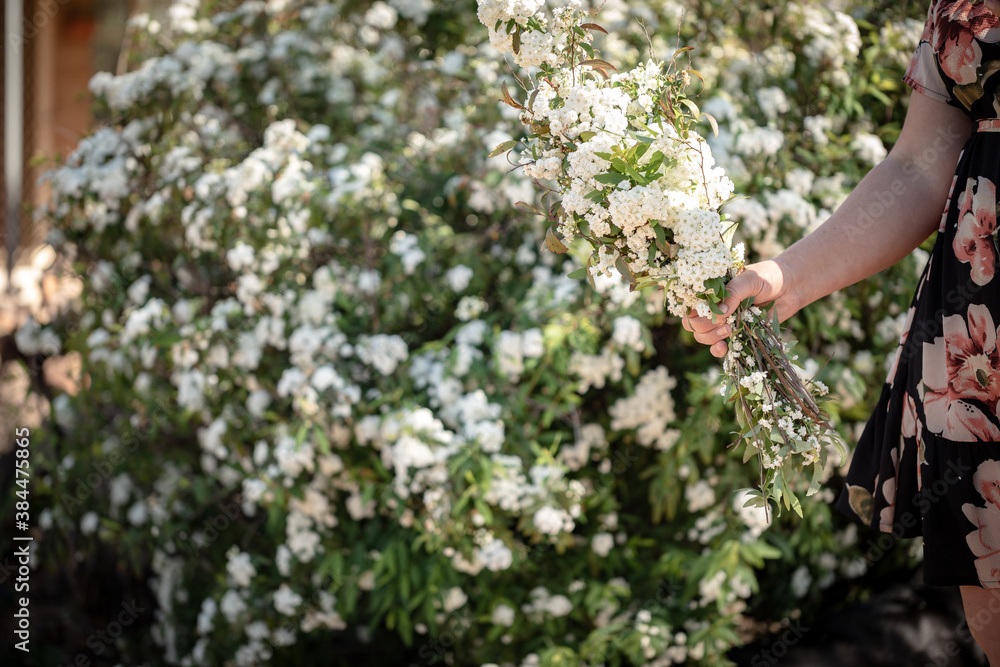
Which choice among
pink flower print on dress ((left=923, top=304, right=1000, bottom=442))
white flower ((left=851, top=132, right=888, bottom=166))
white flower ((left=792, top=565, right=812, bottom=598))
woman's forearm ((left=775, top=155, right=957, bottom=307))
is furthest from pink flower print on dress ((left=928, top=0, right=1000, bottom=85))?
white flower ((left=792, top=565, right=812, bottom=598))

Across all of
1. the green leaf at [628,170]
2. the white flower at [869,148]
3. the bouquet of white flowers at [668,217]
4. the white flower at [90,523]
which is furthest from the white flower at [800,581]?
the white flower at [90,523]

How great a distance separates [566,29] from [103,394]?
238 centimetres

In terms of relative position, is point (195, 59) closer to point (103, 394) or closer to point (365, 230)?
point (365, 230)

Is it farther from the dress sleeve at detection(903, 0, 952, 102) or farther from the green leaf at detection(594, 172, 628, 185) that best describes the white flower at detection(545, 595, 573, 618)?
the dress sleeve at detection(903, 0, 952, 102)

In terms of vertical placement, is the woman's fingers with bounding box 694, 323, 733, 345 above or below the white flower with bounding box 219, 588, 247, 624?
above

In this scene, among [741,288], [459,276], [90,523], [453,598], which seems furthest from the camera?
[90,523]

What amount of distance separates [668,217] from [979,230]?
18.0 inches

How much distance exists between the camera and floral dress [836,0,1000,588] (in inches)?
45.6

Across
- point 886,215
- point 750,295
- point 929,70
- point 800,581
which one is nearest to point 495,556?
point 800,581

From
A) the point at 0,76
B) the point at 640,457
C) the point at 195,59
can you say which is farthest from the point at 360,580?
the point at 0,76

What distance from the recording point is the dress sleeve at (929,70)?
1248 mm

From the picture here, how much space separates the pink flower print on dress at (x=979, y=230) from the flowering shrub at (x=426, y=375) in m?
1.02

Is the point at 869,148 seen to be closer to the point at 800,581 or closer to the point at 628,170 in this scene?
the point at 800,581

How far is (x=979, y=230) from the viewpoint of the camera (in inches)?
46.1
